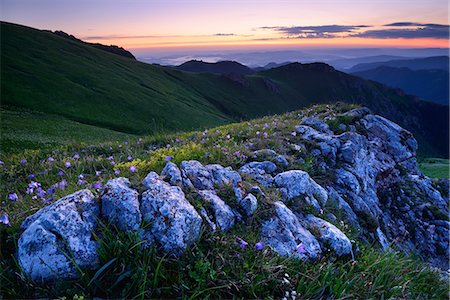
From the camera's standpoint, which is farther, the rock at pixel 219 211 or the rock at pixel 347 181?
the rock at pixel 347 181

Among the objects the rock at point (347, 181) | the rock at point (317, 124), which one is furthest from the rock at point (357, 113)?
the rock at point (347, 181)

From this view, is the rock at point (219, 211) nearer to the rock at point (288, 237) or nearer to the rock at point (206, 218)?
the rock at point (206, 218)

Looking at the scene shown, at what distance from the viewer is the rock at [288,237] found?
4281 millimetres

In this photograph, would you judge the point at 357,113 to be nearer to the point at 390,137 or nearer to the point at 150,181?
the point at 390,137

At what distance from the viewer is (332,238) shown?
4719mm

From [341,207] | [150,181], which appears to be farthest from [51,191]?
[341,207]

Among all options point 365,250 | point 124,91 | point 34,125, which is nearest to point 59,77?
point 124,91

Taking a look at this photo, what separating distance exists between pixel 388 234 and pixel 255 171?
203 inches

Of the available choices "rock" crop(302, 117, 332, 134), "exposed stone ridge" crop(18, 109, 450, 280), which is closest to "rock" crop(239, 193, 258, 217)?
"exposed stone ridge" crop(18, 109, 450, 280)

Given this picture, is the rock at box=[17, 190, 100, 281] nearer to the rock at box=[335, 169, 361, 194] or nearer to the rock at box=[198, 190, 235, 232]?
the rock at box=[198, 190, 235, 232]

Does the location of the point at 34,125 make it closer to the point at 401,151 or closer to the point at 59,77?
the point at 59,77

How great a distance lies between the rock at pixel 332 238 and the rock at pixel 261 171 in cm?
133

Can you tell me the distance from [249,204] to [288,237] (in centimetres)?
76

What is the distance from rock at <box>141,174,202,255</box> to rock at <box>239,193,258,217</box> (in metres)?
0.93
